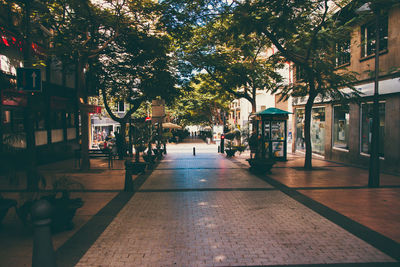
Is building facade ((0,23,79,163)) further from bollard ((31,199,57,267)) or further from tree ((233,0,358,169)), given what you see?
bollard ((31,199,57,267))

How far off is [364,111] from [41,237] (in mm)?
15777

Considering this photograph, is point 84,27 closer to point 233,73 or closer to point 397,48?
point 233,73

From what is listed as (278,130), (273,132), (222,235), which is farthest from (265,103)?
(222,235)

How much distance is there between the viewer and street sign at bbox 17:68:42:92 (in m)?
7.87

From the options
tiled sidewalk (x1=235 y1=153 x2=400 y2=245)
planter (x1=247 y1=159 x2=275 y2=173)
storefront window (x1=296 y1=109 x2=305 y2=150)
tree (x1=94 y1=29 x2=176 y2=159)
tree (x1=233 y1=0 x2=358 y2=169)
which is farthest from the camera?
storefront window (x1=296 y1=109 x2=305 y2=150)

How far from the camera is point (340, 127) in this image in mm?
17609

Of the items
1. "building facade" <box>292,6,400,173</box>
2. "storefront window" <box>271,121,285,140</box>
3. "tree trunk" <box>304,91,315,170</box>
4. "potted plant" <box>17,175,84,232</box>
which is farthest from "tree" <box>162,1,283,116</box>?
"potted plant" <box>17,175,84,232</box>

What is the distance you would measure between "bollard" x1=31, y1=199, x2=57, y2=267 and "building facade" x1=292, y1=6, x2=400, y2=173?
1016cm

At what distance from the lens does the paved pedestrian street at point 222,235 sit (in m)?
4.61

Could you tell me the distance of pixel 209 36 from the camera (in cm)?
1877

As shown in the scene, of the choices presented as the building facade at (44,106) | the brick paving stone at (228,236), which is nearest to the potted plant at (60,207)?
the brick paving stone at (228,236)

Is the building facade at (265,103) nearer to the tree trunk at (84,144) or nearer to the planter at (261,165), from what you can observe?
the planter at (261,165)

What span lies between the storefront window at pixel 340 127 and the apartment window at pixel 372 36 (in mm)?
3264

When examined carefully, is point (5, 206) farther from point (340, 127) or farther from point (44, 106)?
point (340, 127)
